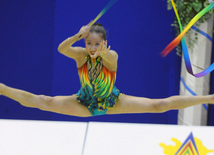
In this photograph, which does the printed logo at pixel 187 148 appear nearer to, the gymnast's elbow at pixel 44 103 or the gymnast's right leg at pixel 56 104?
the gymnast's right leg at pixel 56 104

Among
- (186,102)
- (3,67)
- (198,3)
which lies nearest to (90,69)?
(186,102)

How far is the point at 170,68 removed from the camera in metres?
3.63

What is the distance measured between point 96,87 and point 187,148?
0.74 meters

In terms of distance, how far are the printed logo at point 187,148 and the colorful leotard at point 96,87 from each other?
0.48 m

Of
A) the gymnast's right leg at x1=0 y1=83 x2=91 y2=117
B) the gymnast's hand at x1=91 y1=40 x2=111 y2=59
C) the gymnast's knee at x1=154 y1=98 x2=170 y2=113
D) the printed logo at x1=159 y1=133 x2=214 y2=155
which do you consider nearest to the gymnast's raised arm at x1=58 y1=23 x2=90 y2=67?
the gymnast's hand at x1=91 y1=40 x2=111 y2=59

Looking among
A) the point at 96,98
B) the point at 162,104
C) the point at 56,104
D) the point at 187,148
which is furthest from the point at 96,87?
the point at 187,148

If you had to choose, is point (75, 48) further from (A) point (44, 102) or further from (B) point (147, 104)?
(B) point (147, 104)

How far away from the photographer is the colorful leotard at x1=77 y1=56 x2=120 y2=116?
226 centimetres

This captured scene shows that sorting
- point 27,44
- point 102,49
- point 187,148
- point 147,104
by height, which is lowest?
point 187,148

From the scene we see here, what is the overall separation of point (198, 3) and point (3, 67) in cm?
221

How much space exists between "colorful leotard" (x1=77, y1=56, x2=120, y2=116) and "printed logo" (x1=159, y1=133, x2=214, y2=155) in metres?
0.48

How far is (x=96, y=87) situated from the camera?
2285 mm

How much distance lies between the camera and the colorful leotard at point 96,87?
2.26 metres

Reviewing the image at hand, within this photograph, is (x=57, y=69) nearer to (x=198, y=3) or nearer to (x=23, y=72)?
(x=23, y=72)
